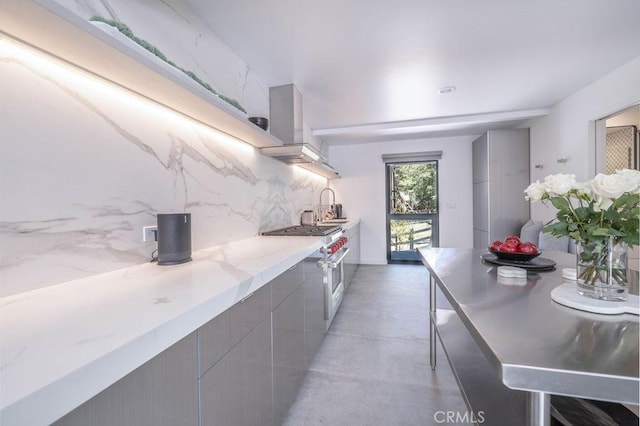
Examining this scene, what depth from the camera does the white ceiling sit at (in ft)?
5.47

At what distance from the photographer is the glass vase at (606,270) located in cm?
86

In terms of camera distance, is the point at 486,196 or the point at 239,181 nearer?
the point at 239,181

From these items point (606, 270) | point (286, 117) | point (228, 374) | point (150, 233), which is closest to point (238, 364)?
point (228, 374)

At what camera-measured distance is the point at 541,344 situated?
0.65m

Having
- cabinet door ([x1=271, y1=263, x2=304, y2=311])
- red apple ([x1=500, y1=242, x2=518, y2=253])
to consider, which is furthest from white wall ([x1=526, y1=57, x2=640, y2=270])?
cabinet door ([x1=271, y1=263, x2=304, y2=311])

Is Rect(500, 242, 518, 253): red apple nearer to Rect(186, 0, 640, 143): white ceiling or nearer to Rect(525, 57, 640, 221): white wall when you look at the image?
Rect(186, 0, 640, 143): white ceiling

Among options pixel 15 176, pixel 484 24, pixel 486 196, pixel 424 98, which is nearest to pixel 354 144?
pixel 424 98

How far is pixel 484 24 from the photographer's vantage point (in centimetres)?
183

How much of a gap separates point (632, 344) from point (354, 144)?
4.82m

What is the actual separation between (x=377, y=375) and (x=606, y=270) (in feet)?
4.86

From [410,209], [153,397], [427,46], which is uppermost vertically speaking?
[427,46]

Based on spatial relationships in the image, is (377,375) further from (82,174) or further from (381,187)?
(381,187)

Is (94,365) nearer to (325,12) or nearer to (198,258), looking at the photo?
(198,258)

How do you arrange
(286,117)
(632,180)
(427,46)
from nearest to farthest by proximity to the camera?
(632,180) → (427,46) → (286,117)
